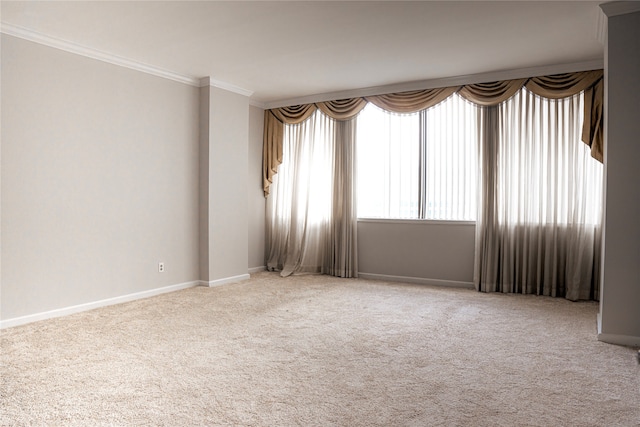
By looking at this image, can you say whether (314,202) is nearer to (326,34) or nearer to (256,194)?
(256,194)

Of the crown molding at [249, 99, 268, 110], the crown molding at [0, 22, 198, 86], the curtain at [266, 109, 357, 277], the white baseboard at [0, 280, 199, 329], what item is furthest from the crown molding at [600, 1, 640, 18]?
the white baseboard at [0, 280, 199, 329]

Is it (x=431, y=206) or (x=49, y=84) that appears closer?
(x=49, y=84)

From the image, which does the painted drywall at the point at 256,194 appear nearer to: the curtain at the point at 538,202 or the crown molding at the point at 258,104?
the crown molding at the point at 258,104

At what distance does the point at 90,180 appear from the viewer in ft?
14.7

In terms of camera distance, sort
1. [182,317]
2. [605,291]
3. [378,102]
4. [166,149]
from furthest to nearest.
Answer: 1. [378,102]
2. [166,149]
3. [182,317]
4. [605,291]

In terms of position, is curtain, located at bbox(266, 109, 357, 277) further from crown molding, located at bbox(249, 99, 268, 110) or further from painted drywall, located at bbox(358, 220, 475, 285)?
crown molding, located at bbox(249, 99, 268, 110)

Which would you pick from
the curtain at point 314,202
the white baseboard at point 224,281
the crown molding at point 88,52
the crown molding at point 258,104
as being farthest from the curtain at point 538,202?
the crown molding at point 88,52

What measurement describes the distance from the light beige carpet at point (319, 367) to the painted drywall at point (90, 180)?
1.49 feet

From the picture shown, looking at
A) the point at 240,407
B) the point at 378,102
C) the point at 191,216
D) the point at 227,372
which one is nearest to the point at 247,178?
the point at 191,216

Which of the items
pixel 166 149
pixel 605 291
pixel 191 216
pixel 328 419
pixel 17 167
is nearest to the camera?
pixel 328 419

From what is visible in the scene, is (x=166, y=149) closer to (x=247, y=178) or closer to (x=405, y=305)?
(x=247, y=178)

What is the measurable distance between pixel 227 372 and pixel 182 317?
1490mm

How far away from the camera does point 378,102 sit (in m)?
6.06

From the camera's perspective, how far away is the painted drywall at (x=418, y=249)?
5656 mm
